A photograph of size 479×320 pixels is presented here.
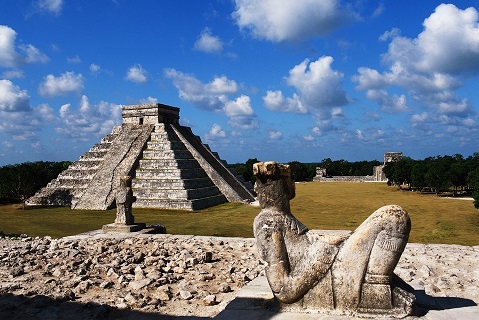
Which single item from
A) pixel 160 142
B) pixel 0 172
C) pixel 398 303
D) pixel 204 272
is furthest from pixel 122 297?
pixel 0 172

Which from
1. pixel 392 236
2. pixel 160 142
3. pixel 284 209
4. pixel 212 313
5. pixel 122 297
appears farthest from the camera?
pixel 160 142

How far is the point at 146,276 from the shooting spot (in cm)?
832

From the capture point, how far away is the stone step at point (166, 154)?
1121 inches

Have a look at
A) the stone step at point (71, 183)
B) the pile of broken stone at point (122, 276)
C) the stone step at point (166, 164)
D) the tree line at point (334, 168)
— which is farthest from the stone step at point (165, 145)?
the tree line at point (334, 168)

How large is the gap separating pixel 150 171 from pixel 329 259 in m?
24.1

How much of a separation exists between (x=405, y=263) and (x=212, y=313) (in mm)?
4547

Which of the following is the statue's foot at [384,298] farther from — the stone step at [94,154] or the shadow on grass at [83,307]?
the stone step at [94,154]

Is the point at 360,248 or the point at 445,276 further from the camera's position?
the point at 445,276

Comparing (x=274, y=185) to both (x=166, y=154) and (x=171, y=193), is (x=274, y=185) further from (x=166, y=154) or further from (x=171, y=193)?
(x=166, y=154)

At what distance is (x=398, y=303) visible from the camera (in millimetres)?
4488

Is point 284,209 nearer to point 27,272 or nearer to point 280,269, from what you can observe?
point 280,269

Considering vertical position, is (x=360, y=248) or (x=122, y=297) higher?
(x=360, y=248)

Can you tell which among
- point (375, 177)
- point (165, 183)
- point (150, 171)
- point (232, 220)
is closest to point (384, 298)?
→ point (232, 220)

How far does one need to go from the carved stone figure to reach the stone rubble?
2.29 meters
